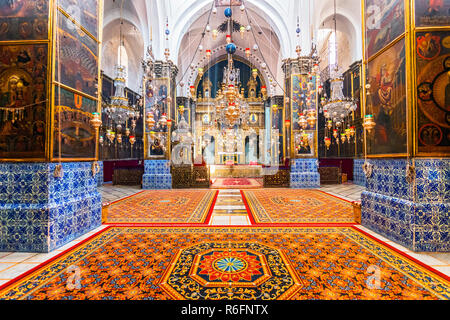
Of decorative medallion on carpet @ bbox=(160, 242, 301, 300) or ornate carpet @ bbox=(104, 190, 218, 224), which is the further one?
ornate carpet @ bbox=(104, 190, 218, 224)

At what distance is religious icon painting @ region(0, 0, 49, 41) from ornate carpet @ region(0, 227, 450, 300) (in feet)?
9.10

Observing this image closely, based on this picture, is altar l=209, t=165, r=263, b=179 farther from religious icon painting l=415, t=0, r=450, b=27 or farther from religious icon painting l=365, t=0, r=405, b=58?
religious icon painting l=415, t=0, r=450, b=27

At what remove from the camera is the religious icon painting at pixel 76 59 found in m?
2.58

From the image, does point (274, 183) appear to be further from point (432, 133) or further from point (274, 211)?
point (432, 133)

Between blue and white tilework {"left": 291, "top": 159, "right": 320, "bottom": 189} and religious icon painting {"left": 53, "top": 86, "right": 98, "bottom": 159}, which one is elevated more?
religious icon painting {"left": 53, "top": 86, "right": 98, "bottom": 159}

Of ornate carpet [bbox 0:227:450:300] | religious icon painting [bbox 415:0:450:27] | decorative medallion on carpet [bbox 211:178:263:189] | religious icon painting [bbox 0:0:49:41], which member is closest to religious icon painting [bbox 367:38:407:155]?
religious icon painting [bbox 415:0:450:27]

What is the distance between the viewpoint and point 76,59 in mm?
2826

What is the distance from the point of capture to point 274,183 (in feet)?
25.0

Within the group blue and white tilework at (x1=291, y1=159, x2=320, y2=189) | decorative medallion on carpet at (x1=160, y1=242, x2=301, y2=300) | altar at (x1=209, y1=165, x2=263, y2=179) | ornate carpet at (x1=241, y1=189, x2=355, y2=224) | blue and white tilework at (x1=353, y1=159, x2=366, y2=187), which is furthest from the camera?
altar at (x1=209, y1=165, x2=263, y2=179)

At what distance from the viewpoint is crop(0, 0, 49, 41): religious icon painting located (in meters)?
2.47

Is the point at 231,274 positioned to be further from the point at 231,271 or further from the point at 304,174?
the point at 304,174

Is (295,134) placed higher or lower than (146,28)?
lower
